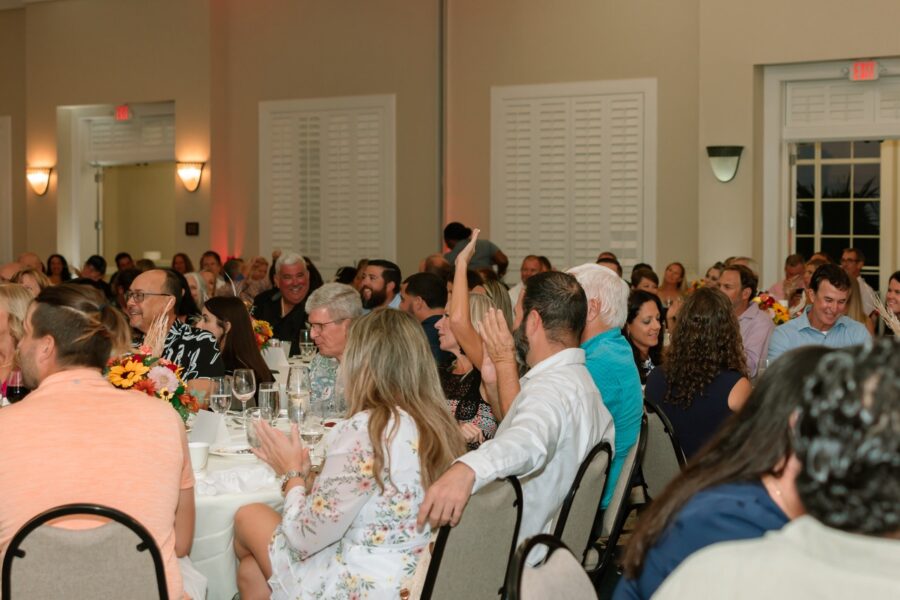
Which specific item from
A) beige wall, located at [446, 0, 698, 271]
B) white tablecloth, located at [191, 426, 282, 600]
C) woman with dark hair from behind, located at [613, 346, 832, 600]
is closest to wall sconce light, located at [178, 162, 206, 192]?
beige wall, located at [446, 0, 698, 271]

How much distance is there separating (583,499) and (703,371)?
139 cm

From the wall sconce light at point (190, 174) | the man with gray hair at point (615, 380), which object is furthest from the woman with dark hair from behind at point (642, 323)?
the wall sconce light at point (190, 174)

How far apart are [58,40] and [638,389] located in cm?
1165

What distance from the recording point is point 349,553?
3.05 meters

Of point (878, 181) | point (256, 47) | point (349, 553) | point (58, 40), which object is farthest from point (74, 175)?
point (349, 553)

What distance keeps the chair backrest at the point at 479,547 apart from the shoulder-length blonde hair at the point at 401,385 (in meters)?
0.22

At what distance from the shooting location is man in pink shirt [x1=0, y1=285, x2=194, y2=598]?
2.74m

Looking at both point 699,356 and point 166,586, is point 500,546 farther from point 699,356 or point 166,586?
point 699,356

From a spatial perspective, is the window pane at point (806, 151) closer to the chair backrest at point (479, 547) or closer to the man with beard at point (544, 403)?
the man with beard at point (544, 403)

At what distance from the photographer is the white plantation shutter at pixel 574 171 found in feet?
37.3

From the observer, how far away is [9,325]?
4.70 metres

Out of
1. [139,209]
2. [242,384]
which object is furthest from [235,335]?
[139,209]

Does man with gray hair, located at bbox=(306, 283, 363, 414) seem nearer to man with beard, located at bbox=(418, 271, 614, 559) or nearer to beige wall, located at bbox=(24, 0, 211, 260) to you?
man with beard, located at bbox=(418, 271, 614, 559)

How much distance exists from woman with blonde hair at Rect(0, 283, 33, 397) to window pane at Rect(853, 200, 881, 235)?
28.8ft
